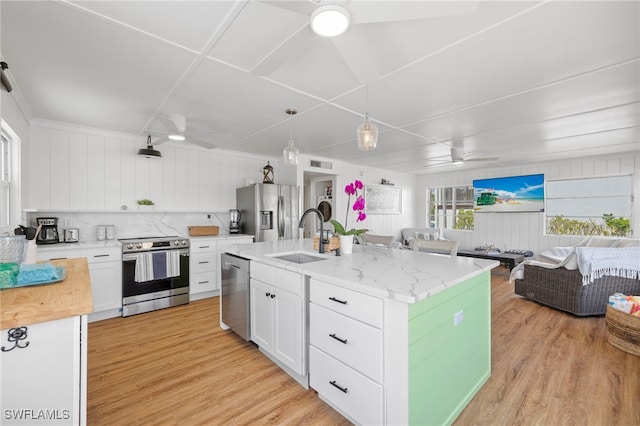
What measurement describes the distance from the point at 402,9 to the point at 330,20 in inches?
12.0

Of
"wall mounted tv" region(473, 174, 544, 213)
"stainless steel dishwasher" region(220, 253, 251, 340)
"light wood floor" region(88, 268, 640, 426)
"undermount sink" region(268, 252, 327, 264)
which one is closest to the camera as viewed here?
"light wood floor" region(88, 268, 640, 426)

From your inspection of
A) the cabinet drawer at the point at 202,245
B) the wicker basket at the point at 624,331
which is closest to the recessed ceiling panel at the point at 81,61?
the cabinet drawer at the point at 202,245

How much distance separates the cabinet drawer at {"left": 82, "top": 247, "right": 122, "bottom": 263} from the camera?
319 centimetres

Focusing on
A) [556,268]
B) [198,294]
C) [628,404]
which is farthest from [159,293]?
[556,268]

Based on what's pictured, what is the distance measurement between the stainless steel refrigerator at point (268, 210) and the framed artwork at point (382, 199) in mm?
2305

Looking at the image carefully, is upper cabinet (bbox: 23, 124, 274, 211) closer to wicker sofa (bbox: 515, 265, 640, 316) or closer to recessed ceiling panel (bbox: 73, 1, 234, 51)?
recessed ceiling panel (bbox: 73, 1, 234, 51)

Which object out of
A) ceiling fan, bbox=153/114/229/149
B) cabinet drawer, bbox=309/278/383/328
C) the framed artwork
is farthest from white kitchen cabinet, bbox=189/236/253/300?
the framed artwork

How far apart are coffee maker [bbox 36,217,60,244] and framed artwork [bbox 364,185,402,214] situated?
5.41 metres

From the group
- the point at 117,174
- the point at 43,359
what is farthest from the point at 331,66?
the point at 117,174

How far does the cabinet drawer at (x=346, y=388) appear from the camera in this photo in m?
1.46

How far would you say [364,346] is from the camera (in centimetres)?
149

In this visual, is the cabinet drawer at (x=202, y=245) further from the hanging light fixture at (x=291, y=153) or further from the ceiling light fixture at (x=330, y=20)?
the ceiling light fixture at (x=330, y=20)

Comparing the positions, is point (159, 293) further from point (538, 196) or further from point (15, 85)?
point (538, 196)

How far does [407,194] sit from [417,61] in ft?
20.0
